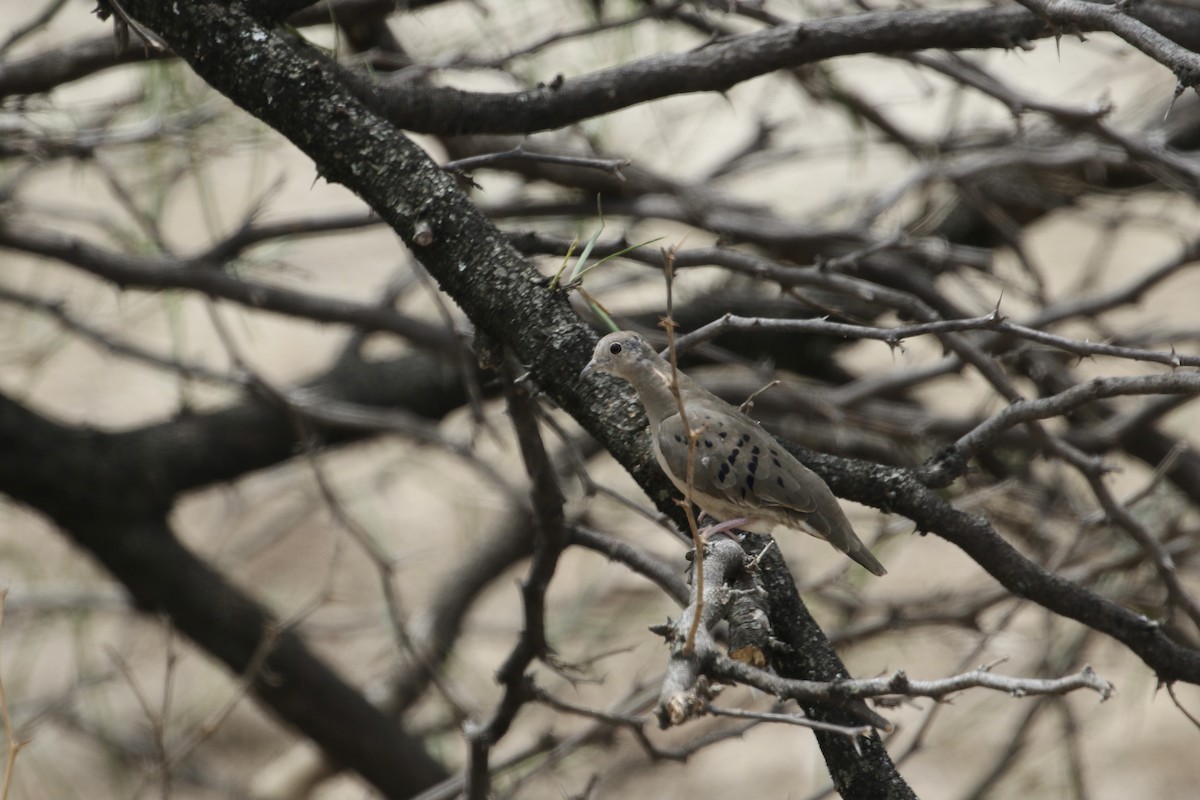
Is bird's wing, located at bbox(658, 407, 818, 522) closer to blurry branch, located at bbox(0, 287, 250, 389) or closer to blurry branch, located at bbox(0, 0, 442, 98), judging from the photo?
blurry branch, located at bbox(0, 0, 442, 98)

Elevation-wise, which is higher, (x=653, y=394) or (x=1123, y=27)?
(x=1123, y=27)

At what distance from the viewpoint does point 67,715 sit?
196 inches

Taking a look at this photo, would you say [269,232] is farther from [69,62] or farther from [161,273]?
[69,62]

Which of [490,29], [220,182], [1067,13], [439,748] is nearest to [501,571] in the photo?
[439,748]

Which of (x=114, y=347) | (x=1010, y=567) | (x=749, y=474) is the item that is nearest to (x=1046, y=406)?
(x=1010, y=567)

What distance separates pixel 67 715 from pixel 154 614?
1.04 meters

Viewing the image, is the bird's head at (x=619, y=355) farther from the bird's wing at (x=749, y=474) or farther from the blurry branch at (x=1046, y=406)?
the blurry branch at (x=1046, y=406)

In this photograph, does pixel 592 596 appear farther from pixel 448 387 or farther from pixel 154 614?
pixel 154 614

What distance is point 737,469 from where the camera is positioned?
2164 mm

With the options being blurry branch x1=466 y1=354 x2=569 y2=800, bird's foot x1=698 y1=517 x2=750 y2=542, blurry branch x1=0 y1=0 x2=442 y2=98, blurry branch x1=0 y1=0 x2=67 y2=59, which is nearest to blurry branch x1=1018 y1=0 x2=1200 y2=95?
bird's foot x1=698 y1=517 x2=750 y2=542

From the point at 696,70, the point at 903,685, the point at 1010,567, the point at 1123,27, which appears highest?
the point at 696,70

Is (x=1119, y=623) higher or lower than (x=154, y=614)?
lower

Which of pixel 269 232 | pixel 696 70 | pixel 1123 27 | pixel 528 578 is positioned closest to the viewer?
pixel 1123 27

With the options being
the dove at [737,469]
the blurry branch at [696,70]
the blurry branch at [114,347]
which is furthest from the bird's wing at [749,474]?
the blurry branch at [114,347]
